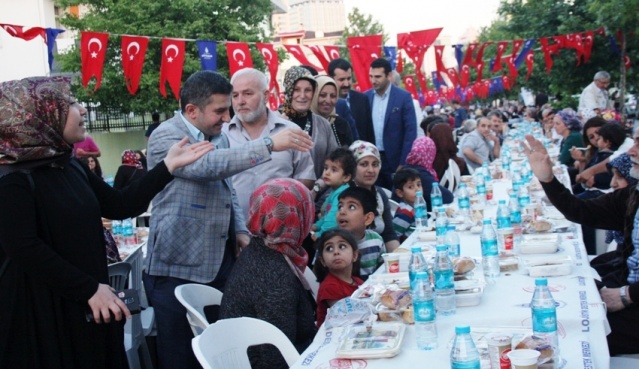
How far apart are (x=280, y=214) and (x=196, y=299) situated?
2.65ft

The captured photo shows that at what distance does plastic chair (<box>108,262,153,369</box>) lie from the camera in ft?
15.9

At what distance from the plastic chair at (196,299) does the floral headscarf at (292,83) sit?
2.39m

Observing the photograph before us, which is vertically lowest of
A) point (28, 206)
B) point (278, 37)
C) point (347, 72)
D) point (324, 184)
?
point (324, 184)

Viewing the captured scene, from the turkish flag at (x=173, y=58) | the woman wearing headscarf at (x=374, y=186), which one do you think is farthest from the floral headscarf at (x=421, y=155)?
the turkish flag at (x=173, y=58)

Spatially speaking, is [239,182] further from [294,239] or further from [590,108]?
[590,108]

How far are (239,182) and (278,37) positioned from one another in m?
70.9

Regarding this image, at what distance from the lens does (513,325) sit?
3311 mm

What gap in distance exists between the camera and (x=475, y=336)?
3086mm

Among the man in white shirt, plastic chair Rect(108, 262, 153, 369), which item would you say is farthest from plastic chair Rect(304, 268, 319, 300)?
the man in white shirt

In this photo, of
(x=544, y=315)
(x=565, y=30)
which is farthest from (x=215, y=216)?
(x=565, y=30)

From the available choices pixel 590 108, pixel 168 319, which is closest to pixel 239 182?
pixel 168 319

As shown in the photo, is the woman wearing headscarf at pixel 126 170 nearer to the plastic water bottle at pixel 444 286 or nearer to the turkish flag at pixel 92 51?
the turkish flag at pixel 92 51

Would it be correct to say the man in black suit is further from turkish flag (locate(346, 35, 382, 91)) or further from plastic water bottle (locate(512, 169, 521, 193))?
turkish flag (locate(346, 35, 382, 91))

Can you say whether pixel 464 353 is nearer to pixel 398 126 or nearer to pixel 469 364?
pixel 469 364
